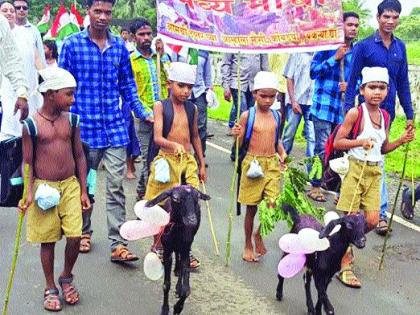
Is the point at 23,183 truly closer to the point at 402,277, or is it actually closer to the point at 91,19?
the point at 91,19

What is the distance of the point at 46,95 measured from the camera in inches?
175

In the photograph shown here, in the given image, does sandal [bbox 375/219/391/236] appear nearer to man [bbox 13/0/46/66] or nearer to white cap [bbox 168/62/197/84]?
white cap [bbox 168/62/197/84]

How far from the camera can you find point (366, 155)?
5.24m

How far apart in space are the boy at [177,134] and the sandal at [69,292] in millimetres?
968

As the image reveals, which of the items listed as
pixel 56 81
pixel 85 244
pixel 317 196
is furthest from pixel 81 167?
pixel 317 196

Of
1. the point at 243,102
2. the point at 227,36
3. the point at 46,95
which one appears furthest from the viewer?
the point at 243,102

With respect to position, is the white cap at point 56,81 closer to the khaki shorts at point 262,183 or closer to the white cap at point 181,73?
the white cap at point 181,73

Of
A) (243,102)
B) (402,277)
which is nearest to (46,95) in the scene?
(402,277)

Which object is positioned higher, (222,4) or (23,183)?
(222,4)

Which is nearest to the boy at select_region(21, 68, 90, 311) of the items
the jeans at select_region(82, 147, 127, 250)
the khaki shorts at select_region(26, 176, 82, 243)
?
the khaki shorts at select_region(26, 176, 82, 243)

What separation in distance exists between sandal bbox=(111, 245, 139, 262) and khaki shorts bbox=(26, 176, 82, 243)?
99cm

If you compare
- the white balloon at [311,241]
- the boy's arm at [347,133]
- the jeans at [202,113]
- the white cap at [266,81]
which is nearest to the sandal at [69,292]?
the white balloon at [311,241]

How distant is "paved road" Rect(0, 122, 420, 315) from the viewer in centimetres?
467

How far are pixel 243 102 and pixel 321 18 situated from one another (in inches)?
165
